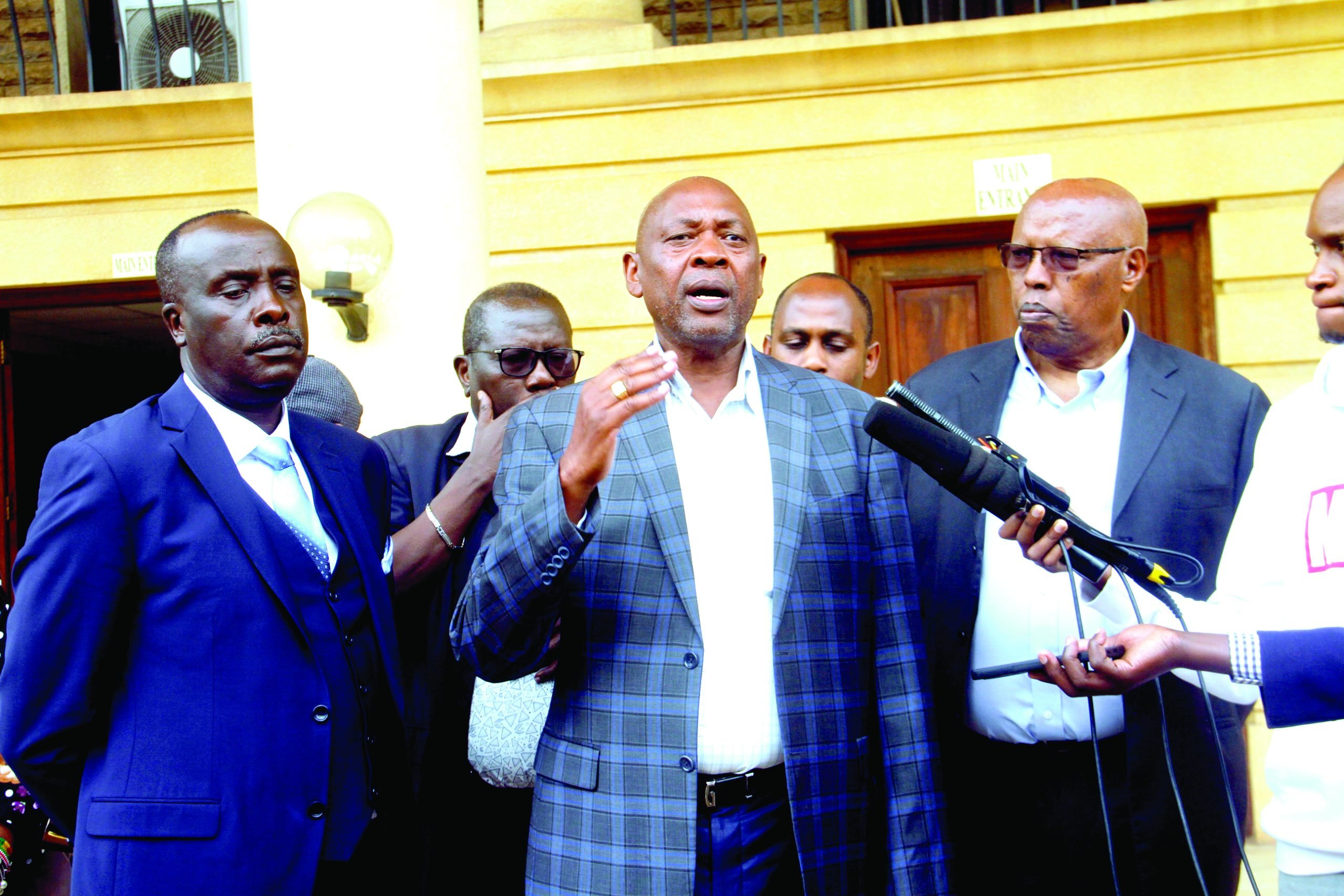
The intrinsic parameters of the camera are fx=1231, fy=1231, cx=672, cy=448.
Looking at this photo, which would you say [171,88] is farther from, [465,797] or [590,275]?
[465,797]

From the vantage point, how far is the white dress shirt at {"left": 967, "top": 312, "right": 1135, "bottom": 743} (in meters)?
2.76

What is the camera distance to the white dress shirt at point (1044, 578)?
109 inches

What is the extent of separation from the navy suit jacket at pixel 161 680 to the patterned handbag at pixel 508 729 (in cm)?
64

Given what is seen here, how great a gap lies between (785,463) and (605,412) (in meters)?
0.53

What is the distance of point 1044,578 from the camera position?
2.81 metres

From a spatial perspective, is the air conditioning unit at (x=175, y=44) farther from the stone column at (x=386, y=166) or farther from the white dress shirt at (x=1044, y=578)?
the white dress shirt at (x=1044, y=578)

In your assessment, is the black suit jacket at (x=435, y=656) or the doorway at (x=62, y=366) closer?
the black suit jacket at (x=435, y=656)

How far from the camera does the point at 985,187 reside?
21.7 ft

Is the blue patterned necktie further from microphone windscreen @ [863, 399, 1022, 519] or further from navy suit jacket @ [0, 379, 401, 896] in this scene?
microphone windscreen @ [863, 399, 1022, 519]

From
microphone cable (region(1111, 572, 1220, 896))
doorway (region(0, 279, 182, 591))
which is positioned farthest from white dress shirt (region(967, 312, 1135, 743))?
doorway (region(0, 279, 182, 591))

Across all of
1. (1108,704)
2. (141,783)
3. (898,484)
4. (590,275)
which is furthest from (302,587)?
(590,275)

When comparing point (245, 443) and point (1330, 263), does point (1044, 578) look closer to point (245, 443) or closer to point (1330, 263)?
point (1330, 263)

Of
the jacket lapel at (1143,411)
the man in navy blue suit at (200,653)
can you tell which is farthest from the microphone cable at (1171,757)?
the man in navy blue suit at (200,653)

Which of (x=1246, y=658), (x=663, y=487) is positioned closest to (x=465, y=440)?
(x=663, y=487)
